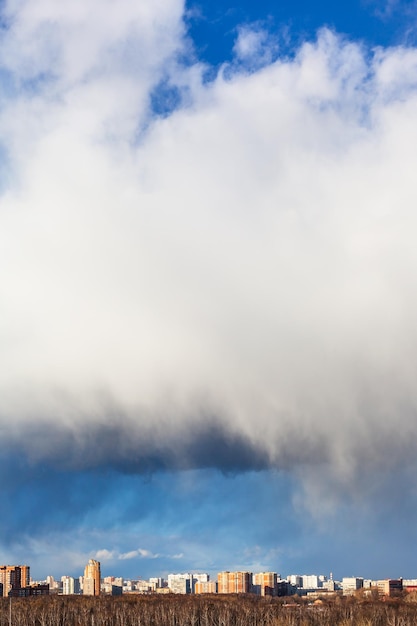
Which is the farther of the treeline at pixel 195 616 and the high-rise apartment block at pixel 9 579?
the high-rise apartment block at pixel 9 579

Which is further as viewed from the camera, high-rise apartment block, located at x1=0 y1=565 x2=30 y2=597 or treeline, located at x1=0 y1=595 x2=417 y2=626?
high-rise apartment block, located at x1=0 y1=565 x2=30 y2=597

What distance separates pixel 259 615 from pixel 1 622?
133ft

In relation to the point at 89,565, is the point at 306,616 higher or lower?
lower

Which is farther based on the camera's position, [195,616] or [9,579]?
[9,579]

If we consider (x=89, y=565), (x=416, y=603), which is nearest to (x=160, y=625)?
(x=416, y=603)

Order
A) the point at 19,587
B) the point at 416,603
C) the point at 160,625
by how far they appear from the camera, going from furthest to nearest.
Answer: the point at 19,587
the point at 416,603
the point at 160,625

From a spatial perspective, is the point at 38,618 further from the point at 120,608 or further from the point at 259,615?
the point at 259,615

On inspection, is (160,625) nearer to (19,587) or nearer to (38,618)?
(38,618)

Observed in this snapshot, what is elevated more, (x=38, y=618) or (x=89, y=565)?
(x=89, y=565)

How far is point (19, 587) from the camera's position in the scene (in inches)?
7603

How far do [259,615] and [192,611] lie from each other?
1092 cm

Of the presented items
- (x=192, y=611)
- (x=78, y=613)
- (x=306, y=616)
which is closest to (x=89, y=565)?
(x=78, y=613)

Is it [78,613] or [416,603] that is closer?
[78,613]

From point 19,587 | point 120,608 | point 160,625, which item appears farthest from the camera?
point 19,587
